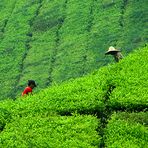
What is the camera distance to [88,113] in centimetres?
916

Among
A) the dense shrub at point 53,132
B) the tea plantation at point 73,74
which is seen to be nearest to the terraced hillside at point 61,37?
the tea plantation at point 73,74

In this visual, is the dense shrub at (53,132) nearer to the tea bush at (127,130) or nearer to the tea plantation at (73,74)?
the tea plantation at (73,74)

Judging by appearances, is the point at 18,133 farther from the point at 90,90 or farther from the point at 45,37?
the point at 45,37

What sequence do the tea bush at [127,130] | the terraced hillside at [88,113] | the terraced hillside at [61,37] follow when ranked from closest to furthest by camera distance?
the tea bush at [127,130]
the terraced hillside at [88,113]
the terraced hillside at [61,37]

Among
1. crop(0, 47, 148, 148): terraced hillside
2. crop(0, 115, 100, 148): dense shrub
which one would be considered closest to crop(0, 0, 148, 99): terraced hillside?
crop(0, 47, 148, 148): terraced hillside

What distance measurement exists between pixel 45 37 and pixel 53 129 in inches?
1269

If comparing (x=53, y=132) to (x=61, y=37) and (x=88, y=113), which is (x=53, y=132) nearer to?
(x=88, y=113)

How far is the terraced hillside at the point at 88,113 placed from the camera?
27.0 feet

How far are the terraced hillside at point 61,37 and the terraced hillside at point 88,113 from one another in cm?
2368

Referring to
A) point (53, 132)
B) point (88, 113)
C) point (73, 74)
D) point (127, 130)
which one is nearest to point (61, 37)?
point (73, 74)

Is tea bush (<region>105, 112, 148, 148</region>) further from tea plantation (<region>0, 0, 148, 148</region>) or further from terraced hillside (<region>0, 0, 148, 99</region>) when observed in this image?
terraced hillside (<region>0, 0, 148, 99</region>)

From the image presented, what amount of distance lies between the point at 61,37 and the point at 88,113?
99.6ft

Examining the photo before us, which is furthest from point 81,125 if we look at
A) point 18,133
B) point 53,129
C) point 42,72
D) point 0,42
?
point 0,42

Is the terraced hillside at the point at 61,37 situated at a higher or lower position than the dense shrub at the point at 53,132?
higher
